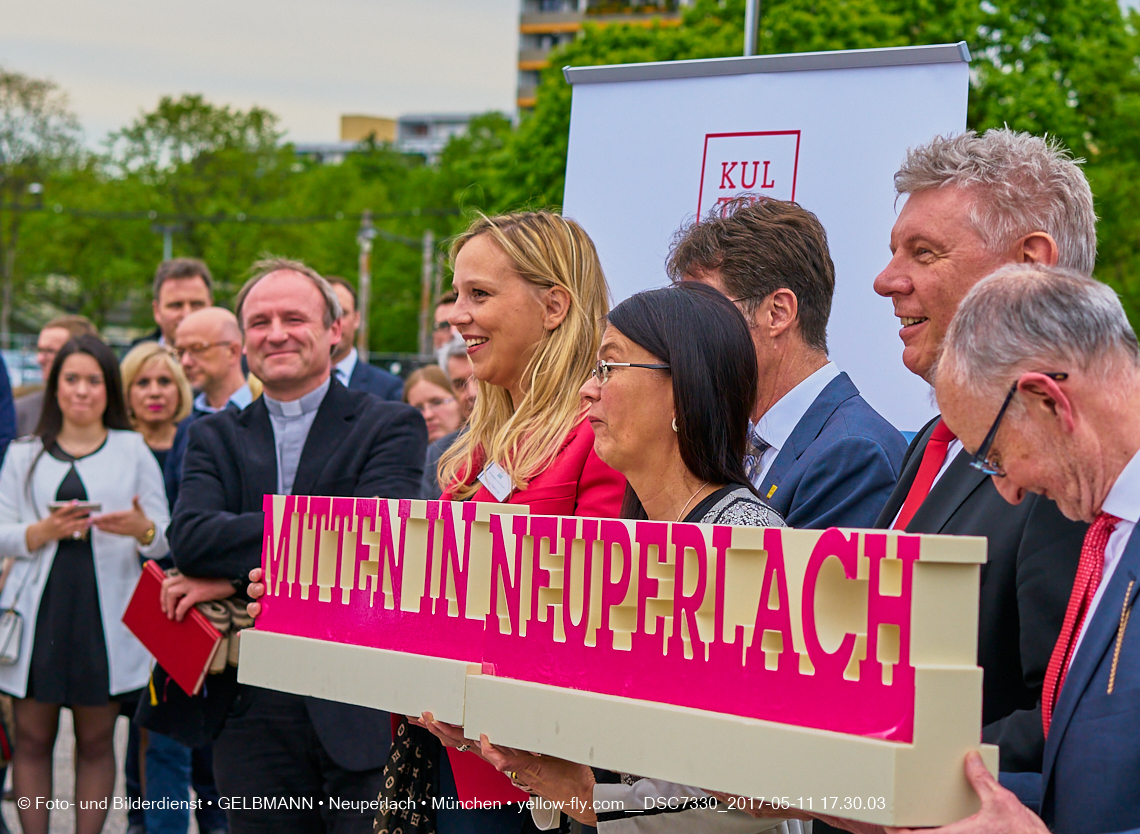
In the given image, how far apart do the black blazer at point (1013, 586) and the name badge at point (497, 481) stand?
99 cm

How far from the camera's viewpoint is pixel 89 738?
5.36m

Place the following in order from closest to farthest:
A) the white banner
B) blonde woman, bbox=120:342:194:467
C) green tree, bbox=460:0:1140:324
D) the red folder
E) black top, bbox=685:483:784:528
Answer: black top, bbox=685:483:784:528
the white banner
the red folder
blonde woman, bbox=120:342:194:467
green tree, bbox=460:0:1140:324

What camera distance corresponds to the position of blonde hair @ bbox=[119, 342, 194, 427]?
6.40m

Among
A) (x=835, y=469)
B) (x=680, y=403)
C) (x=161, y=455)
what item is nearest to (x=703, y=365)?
(x=680, y=403)

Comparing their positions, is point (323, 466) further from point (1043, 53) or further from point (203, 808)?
point (1043, 53)

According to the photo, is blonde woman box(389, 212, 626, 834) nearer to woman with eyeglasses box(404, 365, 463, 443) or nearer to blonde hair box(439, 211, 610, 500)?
blonde hair box(439, 211, 610, 500)

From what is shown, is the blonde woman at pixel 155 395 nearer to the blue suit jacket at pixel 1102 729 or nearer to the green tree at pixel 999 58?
the blue suit jacket at pixel 1102 729

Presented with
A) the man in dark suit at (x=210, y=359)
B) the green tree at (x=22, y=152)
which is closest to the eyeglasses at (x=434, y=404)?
the man in dark suit at (x=210, y=359)

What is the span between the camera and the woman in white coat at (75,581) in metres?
5.32

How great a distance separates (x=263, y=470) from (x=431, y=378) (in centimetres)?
285

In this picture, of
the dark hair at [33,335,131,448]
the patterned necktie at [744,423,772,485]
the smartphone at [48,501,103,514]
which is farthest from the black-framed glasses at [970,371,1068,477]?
the dark hair at [33,335,131,448]

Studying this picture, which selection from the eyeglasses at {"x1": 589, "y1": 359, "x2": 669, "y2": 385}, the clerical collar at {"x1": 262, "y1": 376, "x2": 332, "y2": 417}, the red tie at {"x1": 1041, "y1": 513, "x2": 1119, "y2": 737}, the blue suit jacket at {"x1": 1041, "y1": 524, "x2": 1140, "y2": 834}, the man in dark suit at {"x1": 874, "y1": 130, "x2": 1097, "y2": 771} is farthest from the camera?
the clerical collar at {"x1": 262, "y1": 376, "x2": 332, "y2": 417}

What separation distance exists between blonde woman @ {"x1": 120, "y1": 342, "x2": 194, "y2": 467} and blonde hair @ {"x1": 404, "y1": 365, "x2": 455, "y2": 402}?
124 centimetres

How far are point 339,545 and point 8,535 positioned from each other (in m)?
3.69
